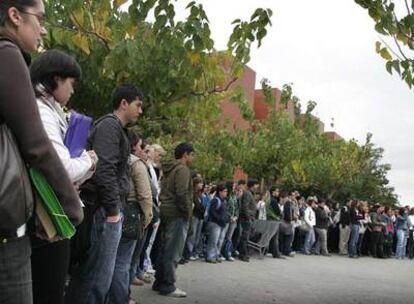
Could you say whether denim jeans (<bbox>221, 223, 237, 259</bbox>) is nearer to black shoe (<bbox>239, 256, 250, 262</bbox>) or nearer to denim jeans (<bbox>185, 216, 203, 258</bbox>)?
black shoe (<bbox>239, 256, 250, 262</bbox>)

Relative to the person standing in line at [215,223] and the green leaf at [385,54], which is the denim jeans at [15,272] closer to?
the green leaf at [385,54]

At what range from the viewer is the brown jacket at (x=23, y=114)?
74.3 inches

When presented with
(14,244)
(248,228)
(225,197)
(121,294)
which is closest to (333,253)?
(248,228)

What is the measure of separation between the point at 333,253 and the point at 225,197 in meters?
8.77

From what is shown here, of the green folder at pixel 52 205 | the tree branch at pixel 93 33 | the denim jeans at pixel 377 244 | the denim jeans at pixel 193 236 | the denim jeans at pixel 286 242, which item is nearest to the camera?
the green folder at pixel 52 205

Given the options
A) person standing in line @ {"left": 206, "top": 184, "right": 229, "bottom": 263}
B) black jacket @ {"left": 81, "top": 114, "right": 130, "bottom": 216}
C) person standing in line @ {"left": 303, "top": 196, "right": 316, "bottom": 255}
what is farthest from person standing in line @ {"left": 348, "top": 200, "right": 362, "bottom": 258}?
black jacket @ {"left": 81, "top": 114, "right": 130, "bottom": 216}

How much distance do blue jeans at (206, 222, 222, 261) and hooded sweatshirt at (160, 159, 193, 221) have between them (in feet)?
18.5

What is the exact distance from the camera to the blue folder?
2820 mm

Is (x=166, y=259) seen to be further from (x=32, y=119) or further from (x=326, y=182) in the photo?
(x=326, y=182)

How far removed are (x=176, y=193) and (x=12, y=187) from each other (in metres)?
5.25

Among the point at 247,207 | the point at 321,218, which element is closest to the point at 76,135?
the point at 247,207

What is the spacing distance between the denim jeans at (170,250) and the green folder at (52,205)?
4962mm

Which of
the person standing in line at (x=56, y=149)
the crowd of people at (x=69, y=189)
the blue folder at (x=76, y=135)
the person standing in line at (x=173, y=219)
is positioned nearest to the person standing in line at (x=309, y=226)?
the crowd of people at (x=69, y=189)

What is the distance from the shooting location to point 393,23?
6176 mm
